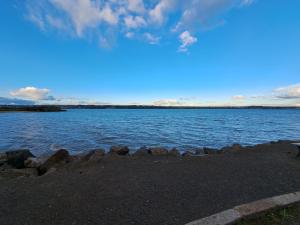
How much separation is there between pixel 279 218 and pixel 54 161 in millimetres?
8895

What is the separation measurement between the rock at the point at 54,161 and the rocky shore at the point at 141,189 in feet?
0.25

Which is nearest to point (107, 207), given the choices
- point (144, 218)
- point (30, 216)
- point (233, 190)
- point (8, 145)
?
point (144, 218)

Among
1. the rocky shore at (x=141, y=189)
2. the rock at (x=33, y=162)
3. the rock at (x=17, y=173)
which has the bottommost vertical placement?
the rock at (x=17, y=173)

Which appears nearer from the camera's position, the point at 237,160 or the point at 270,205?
the point at 270,205

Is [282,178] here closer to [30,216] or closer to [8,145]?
[30,216]

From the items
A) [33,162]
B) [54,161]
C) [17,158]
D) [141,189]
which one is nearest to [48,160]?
[54,161]

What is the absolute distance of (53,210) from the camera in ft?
15.5

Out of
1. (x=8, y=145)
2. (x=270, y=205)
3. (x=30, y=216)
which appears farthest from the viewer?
(x=8, y=145)

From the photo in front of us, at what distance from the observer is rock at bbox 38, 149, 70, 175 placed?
363 inches

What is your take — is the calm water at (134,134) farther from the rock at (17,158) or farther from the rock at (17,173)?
the rock at (17,173)

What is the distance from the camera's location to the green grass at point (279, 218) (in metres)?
3.70

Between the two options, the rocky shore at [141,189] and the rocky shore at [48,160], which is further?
the rocky shore at [48,160]

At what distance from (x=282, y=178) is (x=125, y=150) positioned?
795cm

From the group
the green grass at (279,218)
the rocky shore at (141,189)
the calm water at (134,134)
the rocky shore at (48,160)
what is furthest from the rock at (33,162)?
the green grass at (279,218)
